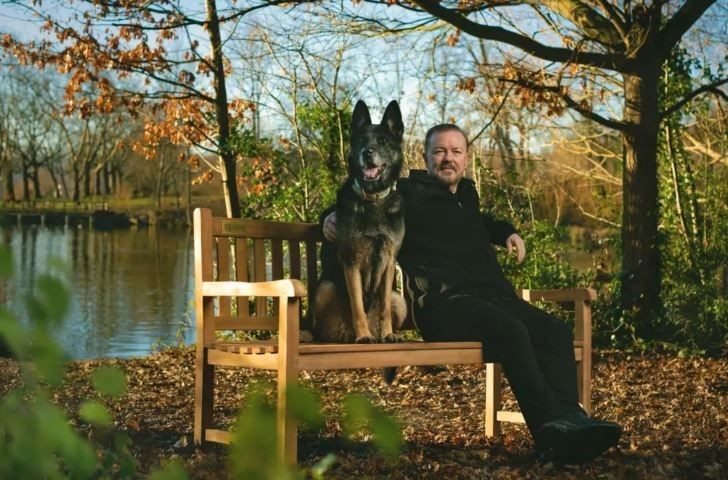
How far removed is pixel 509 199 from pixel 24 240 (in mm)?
29210

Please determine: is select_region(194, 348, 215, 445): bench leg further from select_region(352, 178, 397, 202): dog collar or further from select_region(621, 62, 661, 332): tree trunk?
select_region(621, 62, 661, 332): tree trunk

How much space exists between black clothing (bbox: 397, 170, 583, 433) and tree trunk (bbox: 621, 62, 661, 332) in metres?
5.04

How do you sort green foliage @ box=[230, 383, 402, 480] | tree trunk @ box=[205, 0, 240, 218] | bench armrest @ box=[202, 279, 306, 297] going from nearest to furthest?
green foliage @ box=[230, 383, 402, 480], bench armrest @ box=[202, 279, 306, 297], tree trunk @ box=[205, 0, 240, 218]

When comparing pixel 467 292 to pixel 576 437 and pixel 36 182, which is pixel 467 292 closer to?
pixel 576 437

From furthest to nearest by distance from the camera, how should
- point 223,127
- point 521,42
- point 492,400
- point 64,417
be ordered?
point 223,127 < point 521,42 < point 492,400 < point 64,417

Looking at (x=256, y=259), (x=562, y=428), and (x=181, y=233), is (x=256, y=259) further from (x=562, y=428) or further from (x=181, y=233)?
(x=181, y=233)

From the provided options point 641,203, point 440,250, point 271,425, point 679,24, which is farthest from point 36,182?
point 271,425

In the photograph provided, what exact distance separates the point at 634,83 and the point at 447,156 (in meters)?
5.32

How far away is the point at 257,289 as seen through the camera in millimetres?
4168

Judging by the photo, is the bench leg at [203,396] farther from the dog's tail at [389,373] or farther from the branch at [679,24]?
the branch at [679,24]

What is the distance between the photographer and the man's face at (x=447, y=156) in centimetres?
483

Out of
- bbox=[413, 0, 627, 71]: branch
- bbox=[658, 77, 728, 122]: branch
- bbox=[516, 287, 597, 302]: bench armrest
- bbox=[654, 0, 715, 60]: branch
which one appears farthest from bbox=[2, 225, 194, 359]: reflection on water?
bbox=[654, 0, 715, 60]: branch

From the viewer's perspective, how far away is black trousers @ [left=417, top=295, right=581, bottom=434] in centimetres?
439

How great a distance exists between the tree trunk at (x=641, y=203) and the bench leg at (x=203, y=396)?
5668 mm
